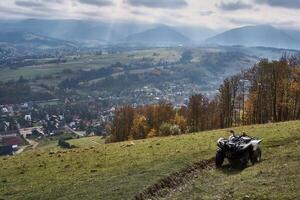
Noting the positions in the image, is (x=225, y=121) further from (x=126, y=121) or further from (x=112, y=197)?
(x=112, y=197)

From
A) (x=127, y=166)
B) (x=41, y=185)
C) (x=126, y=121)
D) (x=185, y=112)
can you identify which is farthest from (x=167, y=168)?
(x=126, y=121)

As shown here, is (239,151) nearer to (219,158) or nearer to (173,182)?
(219,158)

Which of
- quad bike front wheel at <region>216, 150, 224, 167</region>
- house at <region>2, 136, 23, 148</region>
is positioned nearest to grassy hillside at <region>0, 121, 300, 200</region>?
quad bike front wheel at <region>216, 150, 224, 167</region>

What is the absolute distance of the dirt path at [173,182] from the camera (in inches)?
948

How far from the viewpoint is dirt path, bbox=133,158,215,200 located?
24.1 m

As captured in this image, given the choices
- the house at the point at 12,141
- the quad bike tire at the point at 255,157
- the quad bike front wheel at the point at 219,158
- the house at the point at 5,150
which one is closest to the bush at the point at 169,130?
the quad bike front wheel at the point at 219,158

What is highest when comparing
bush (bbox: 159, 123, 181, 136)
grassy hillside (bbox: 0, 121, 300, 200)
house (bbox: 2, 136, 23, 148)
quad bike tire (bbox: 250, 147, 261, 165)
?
quad bike tire (bbox: 250, 147, 261, 165)

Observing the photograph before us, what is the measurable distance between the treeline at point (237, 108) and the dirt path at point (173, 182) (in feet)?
159

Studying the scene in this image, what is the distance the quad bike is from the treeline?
162 ft

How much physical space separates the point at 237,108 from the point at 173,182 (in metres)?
65.1

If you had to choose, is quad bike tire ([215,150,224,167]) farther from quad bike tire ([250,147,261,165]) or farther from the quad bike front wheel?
quad bike tire ([250,147,261,165])

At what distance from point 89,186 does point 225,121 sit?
63.7 m

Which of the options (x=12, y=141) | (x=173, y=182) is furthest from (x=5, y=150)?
(x=173, y=182)

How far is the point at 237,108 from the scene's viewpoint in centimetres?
8906
